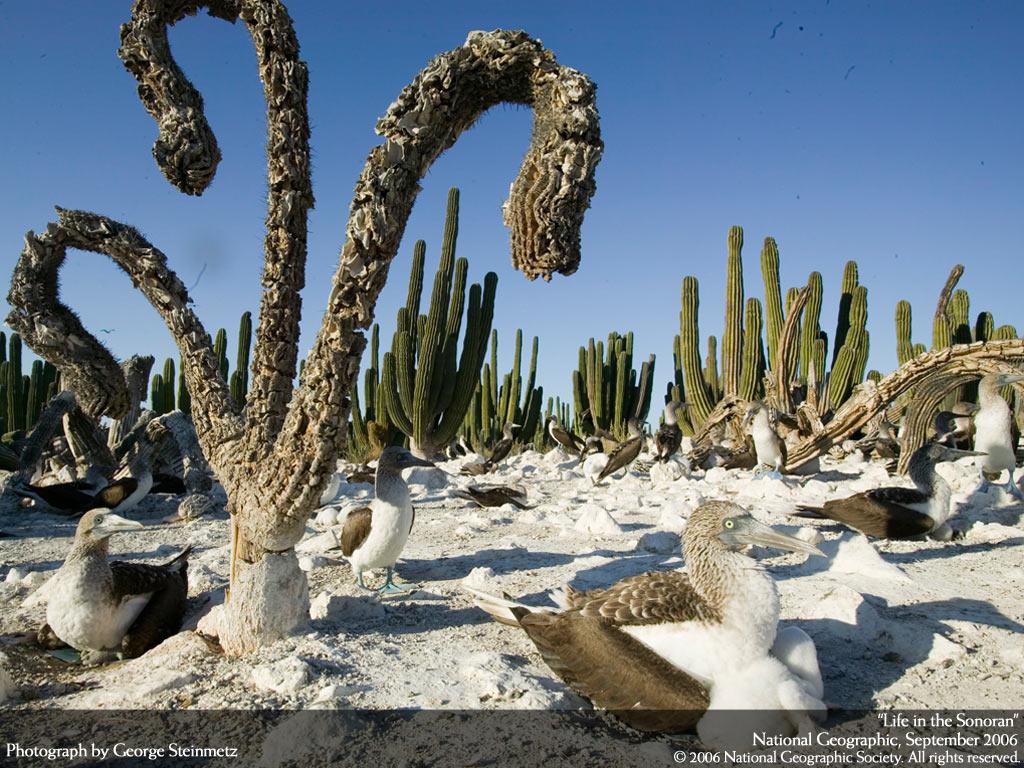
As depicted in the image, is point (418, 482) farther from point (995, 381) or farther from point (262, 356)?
point (995, 381)

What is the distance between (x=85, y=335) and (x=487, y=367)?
15.4 m

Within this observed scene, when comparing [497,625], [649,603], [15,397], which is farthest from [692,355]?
[15,397]

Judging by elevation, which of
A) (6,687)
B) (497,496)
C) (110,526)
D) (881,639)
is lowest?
(6,687)

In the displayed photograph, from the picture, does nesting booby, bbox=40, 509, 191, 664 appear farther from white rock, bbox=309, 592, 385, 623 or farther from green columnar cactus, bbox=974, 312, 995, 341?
green columnar cactus, bbox=974, 312, 995, 341

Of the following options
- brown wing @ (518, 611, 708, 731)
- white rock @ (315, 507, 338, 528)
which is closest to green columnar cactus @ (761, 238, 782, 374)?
white rock @ (315, 507, 338, 528)

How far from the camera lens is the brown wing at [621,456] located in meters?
9.93

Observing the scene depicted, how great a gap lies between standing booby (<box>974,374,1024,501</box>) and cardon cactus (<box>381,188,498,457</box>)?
9270mm

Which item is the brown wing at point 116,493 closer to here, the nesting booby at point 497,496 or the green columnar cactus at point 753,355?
the nesting booby at point 497,496

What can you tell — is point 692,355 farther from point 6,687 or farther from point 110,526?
point 6,687

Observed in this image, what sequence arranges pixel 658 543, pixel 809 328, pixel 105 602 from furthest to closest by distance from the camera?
pixel 809 328 → pixel 658 543 → pixel 105 602

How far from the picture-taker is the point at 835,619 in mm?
3516

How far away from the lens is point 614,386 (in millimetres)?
18641

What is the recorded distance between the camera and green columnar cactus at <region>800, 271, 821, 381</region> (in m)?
13.4

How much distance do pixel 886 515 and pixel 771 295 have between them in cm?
900
